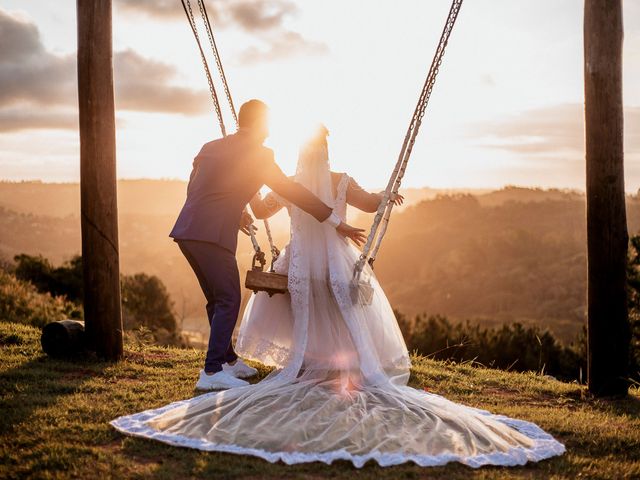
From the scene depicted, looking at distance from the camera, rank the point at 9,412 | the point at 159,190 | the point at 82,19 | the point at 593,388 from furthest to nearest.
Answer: the point at 159,190 < the point at 82,19 < the point at 593,388 < the point at 9,412

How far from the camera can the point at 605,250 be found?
6.02 meters

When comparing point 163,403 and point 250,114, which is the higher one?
point 250,114

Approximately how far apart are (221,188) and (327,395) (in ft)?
6.22

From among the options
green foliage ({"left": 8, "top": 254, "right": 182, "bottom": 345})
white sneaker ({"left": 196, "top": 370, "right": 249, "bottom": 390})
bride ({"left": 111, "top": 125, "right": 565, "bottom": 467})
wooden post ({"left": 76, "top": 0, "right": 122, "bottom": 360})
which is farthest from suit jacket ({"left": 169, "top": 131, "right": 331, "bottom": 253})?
green foliage ({"left": 8, "top": 254, "right": 182, "bottom": 345})

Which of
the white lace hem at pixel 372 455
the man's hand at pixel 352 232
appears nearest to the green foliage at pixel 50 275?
the man's hand at pixel 352 232

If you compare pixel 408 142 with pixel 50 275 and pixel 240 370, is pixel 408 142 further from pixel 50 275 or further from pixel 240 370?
pixel 50 275

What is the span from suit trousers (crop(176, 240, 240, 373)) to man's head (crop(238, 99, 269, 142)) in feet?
3.30

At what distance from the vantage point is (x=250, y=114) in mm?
5941

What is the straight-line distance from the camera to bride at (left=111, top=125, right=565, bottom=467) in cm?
409

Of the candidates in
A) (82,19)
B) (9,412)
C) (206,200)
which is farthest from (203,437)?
(82,19)

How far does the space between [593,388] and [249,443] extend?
3480 mm

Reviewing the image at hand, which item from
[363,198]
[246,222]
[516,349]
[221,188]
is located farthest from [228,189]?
[516,349]

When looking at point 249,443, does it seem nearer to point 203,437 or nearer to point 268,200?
point 203,437

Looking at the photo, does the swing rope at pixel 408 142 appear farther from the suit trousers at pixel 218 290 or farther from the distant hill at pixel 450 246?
the distant hill at pixel 450 246
